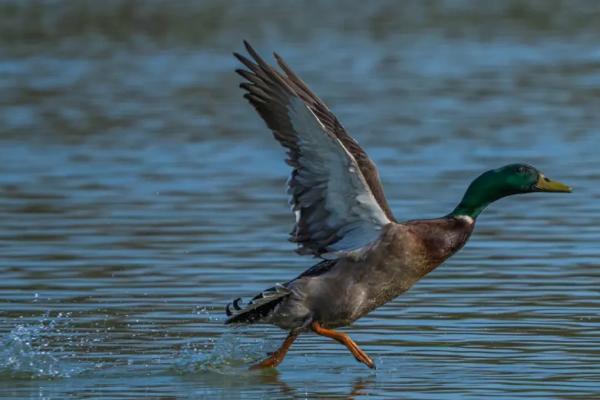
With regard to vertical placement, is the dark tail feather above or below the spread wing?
below

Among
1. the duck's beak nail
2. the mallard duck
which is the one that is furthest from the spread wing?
the duck's beak nail

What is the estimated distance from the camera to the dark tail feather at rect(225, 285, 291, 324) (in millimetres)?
9867

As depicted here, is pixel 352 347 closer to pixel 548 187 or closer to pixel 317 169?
pixel 317 169

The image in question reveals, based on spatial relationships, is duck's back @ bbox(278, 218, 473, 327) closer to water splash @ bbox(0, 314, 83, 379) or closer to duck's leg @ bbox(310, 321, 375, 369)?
duck's leg @ bbox(310, 321, 375, 369)

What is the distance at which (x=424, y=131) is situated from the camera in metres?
20.8

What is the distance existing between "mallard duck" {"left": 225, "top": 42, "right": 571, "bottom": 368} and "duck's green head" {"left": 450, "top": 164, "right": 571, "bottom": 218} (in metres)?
0.01

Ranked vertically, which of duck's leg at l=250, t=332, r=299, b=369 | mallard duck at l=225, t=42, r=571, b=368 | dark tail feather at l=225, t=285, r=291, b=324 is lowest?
duck's leg at l=250, t=332, r=299, b=369

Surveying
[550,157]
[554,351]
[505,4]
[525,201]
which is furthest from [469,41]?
[554,351]

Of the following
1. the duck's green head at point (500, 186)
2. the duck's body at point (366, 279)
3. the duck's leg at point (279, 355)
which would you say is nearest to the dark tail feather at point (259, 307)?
the duck's body at point (366, 279)

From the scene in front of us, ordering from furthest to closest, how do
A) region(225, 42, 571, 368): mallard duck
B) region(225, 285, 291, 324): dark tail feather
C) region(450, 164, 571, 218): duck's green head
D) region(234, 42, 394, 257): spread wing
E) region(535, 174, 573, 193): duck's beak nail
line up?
region(535, 174, 573, 193): duck's beak nail → region(450, 164, 571, 218): duck's green head → region(225, 285, 291, 324): dark tail feather → region(225, 42, 571, 368): mallard duck → region(234, 42, 394, 257): spread wing

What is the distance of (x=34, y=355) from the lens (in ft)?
33.9

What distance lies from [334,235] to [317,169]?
1.59 ft

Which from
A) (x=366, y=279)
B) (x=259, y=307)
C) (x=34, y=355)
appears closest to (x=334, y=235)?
(x=366, y=279)

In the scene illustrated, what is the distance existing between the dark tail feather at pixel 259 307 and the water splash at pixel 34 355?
3.11 feet
